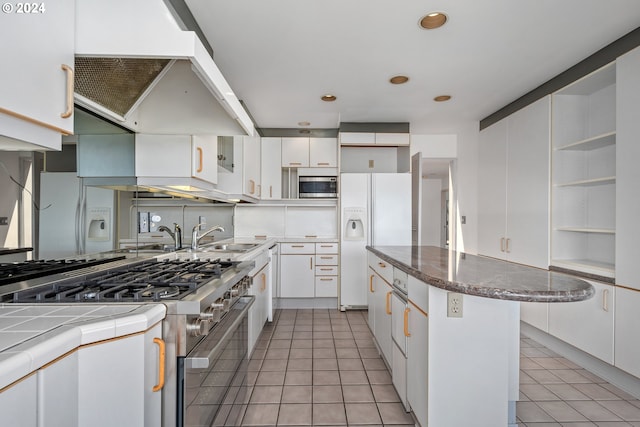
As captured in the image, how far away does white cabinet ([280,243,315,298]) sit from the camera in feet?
14.0

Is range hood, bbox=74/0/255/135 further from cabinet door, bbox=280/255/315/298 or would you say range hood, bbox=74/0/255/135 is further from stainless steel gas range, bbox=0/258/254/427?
cabinet door, bbox=280/255/315/298

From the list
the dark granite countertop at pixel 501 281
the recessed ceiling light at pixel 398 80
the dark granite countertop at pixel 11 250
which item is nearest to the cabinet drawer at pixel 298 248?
the recessed ceiling light at pixel 398 80

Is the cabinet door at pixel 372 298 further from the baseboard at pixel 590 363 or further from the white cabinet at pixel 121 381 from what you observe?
the white cabinet at pixel 121 381

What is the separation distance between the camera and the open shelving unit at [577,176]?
2.90 m

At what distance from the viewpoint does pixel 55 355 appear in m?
0.71

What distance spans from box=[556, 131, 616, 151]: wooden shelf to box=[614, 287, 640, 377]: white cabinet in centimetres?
117

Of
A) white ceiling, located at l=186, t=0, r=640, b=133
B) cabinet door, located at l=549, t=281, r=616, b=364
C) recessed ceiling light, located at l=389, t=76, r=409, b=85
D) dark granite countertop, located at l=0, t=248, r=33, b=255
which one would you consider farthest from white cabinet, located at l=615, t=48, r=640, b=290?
dark granite countertop, located at l=0, t=248, r=33, b=255

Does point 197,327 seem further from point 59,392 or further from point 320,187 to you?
point 320,187

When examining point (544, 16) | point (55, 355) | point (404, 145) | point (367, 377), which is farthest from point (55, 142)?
point (404, 145)

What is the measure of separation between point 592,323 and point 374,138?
2990 mm

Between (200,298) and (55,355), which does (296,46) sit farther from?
(55,355)

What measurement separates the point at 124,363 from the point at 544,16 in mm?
2907

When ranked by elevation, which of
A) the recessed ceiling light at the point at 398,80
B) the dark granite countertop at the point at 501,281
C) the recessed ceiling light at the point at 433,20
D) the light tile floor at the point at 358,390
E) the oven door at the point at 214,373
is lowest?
the light tile floor at the point at 358,390

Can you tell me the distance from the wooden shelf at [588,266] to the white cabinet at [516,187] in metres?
0.16
